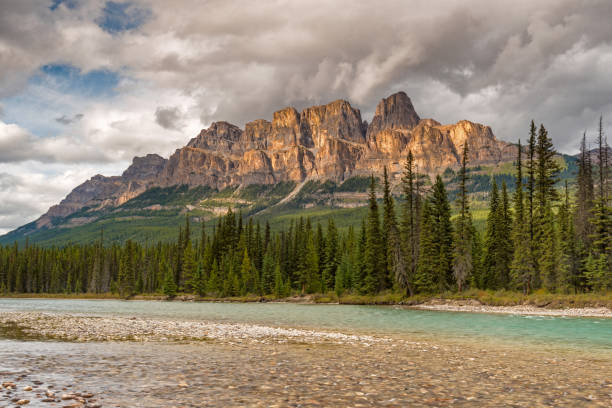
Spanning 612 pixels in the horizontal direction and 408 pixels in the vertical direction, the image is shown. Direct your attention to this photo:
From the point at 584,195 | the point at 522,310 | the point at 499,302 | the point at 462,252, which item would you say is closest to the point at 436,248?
the point at 462,252

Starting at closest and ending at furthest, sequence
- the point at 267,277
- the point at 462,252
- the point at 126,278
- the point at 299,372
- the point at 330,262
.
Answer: the point at 299,372 → the point at 462,252 → the point at 330,262 → the point at 267,277 → the point at 126,278

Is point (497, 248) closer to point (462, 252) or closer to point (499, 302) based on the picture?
point (462, 252)

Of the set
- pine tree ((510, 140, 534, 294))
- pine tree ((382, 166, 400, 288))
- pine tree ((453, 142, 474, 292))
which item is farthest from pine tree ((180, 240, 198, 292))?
pine tree ((510, 140, 534, 294))

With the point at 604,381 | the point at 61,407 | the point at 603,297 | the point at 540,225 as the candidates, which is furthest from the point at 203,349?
the point at 540,225

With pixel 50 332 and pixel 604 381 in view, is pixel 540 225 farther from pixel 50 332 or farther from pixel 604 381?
pixel 50 332

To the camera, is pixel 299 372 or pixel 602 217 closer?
pixel 299 372

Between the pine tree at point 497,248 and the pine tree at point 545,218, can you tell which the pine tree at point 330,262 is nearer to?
the pine tree at point 497,248

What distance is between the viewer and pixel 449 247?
72688 millimetres

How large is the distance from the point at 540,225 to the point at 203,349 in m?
57.7

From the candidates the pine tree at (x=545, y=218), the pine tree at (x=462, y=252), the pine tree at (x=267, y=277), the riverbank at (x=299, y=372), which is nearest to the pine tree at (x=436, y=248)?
the pine tree at (x=462, y=252)

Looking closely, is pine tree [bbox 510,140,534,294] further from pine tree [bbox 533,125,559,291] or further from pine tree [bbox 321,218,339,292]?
pine tree [bbox 321,218,339,292]

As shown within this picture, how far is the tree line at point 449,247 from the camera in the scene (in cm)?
6294

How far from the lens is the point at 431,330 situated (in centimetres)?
3356

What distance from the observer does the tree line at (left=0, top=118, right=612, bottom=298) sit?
62.9 m
